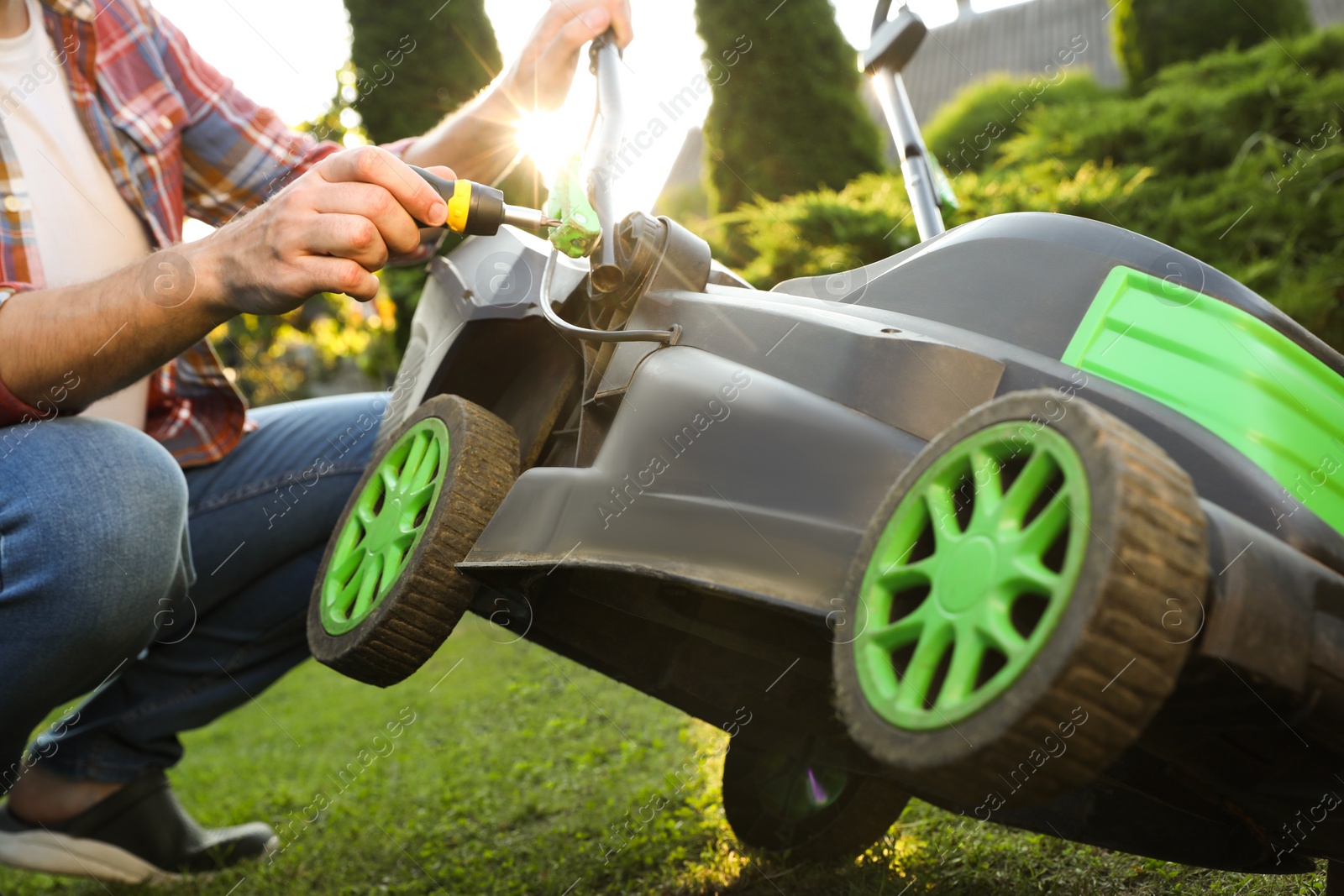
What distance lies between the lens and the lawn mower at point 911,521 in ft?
2.31

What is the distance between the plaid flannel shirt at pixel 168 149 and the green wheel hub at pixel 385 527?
75 centimetres

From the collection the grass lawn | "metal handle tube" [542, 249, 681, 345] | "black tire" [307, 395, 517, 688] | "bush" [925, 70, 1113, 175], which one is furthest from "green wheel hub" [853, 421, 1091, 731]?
"bush" [925, 70, 1113, 175]

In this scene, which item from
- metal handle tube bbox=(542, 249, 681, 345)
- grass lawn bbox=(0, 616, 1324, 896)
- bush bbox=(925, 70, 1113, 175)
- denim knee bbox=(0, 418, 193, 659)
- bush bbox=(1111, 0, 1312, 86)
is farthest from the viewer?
bush bbox=(925, 70, 1113, 175)

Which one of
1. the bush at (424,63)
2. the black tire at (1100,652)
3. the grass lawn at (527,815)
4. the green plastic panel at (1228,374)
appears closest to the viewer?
the black tire at (1100,652)

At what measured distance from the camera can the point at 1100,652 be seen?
655 mm

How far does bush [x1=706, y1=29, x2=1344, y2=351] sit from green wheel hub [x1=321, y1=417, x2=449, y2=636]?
8.09 ft

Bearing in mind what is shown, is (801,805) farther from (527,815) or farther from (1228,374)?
(1228,374)

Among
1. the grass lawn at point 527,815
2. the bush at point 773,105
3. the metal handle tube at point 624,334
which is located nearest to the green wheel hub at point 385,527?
the metal handle tube at point 624,334

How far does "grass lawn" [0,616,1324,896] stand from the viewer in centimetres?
155

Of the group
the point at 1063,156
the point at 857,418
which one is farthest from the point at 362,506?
the point at 1063,156

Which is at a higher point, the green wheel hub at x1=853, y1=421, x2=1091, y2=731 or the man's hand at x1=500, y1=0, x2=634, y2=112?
the man's hand at x1=500, y1=0, x2=634, y2=112

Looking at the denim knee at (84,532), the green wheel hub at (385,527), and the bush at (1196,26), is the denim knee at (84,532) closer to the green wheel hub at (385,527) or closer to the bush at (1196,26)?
the green wheel hub at (385,527)

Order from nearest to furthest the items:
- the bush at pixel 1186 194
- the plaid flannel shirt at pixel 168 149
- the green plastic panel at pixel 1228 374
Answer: the green plastic panel at pixel 1228 374 < the plaid flannel shirt at pixel 168 149 < the bush at pixel 1186 194

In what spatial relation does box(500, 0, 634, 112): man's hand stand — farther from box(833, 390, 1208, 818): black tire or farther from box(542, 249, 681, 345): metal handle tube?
box(833, 390, 1208, 818): black tire
